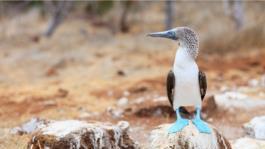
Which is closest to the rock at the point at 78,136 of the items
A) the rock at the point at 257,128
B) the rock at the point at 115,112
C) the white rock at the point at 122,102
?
the rock at the point at 257,128

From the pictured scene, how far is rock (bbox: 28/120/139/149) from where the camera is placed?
546 cm

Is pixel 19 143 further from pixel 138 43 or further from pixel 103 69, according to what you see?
pixel 138 43

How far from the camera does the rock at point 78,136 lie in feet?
17.9

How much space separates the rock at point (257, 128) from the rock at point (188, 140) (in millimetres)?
1391

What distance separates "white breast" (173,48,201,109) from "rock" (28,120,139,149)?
25.9 inches

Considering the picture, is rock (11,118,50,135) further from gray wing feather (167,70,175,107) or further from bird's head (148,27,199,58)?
bird's head (148,27,199,58)

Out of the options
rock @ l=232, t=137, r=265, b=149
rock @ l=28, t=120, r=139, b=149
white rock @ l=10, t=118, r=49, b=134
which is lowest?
rock @ l=232, t=137, r=265, b=149

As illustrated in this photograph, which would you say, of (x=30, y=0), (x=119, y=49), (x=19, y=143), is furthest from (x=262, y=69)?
(x=30, y=0)

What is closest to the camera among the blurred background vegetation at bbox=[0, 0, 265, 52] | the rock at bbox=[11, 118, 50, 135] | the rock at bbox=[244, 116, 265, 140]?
the rock at bbox=[244, 116, 265, 140]

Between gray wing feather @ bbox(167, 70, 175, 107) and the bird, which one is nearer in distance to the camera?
the bird

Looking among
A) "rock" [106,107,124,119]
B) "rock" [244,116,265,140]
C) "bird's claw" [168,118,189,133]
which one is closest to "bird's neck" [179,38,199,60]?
"bird's claw" [168,118,189,133]

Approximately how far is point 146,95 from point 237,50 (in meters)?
3.69

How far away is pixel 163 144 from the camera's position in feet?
18.2

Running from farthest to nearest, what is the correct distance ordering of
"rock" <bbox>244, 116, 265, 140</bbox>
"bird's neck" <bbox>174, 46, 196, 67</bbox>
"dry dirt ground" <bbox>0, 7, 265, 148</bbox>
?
"dry dirt ground" <bbox>0, 7, 265, 148</bbox> < "rock" <bbox>244, 116, 265, 140</bbox> < "bird's neck" <bbox>174, 46, 196, 67</bbox>
